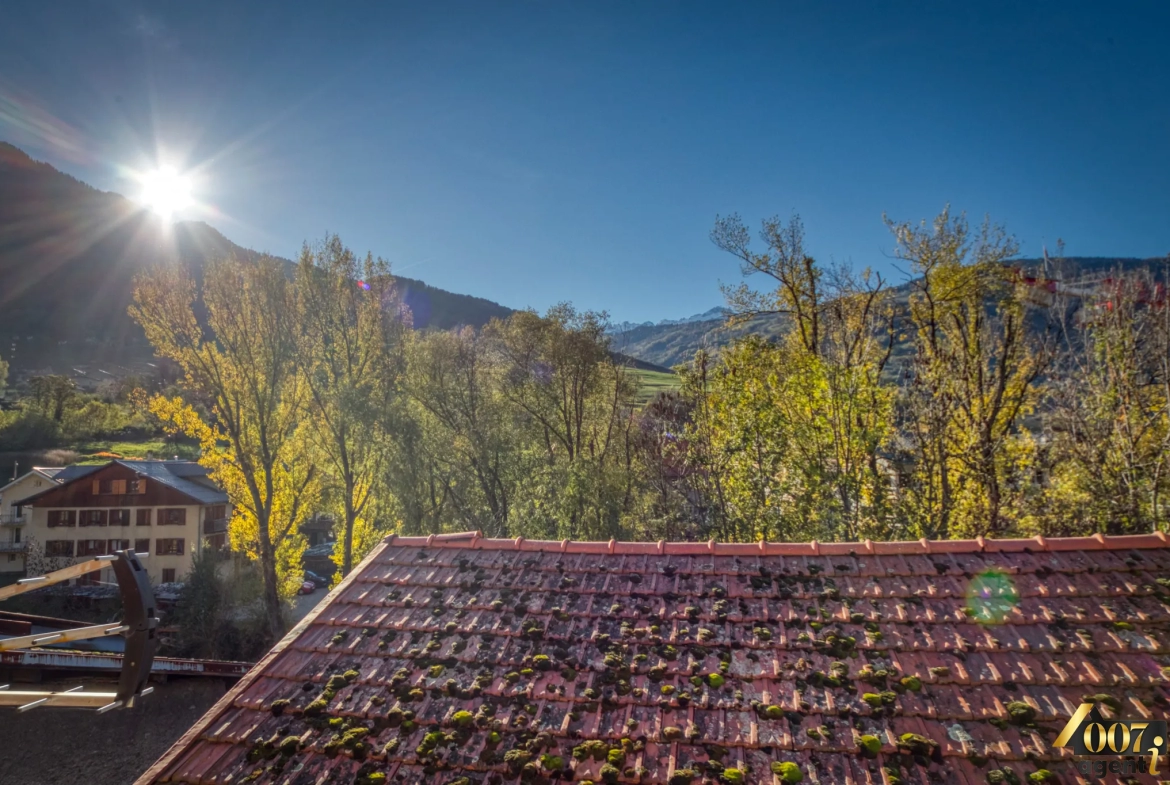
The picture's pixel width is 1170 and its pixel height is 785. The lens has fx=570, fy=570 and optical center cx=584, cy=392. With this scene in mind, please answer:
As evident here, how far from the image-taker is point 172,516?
35.8 m

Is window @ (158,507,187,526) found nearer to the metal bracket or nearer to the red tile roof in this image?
the red tile roof

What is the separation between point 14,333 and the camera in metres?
99.1

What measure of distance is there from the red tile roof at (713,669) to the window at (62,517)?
4274 cm

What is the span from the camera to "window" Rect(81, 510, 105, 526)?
3538 cm

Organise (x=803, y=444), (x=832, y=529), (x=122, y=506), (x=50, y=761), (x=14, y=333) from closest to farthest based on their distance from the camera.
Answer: (x=50, y=761), (x=832, y=529), (x=803, y=444), (x=122, y=506), (x=14, y=333)

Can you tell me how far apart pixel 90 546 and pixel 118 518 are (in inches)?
123

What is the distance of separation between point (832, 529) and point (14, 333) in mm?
136558

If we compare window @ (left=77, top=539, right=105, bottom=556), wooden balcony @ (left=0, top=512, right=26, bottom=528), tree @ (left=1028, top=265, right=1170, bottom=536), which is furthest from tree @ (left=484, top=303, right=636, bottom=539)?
wooden balcony @ (left=0, top=512, right=26, bottom=528)

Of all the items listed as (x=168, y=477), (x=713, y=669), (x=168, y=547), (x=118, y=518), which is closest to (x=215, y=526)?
(x=168, y=547)

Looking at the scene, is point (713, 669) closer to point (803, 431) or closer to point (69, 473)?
point (803, 431)

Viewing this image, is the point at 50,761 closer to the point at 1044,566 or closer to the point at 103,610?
the point at 1044,566

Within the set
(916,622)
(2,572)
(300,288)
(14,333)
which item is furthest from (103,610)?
(14,333)

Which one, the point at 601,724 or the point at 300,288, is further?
the point at 300,288

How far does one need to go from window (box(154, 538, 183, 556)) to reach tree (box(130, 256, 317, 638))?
56.0ft
